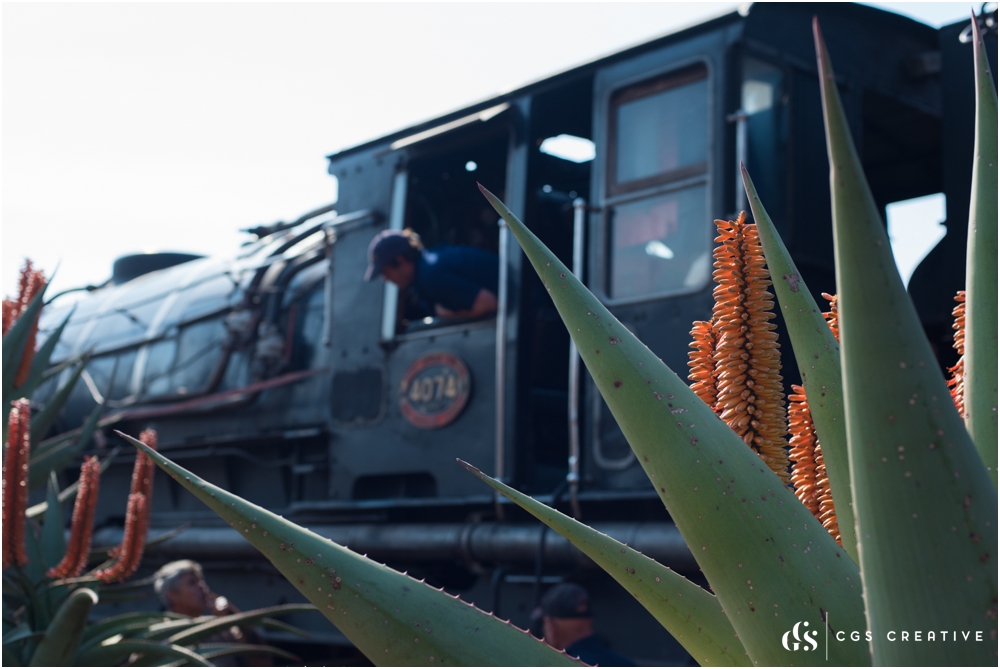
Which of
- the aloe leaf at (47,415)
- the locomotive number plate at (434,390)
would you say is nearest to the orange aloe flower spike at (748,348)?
the aloe leaf at (47,415)

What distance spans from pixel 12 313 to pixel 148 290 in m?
4.91

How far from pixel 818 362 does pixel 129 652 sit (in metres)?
1.66

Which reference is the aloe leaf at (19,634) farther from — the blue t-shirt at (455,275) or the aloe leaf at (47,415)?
the blue t-shirt at (455,275)

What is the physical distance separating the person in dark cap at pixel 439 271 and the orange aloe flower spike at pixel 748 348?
3.39 m

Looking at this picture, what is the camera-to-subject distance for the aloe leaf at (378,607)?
724 mm

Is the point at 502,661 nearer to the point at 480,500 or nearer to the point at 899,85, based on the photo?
the point at 480,500

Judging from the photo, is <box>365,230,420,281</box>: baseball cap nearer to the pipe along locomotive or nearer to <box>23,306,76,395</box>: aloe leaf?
the pipe along locomotive

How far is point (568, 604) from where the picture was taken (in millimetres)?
3080

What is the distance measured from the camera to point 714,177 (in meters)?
3.42

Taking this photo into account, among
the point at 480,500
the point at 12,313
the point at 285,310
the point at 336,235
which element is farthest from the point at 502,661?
the point at 285,310

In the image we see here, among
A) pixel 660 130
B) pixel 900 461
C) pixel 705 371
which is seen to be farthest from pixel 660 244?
pixel 900 461

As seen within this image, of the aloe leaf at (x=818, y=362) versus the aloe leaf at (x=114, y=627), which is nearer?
the aloe leaf at (x=818, y=362)

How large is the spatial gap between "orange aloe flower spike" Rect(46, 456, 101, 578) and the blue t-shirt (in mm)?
2405

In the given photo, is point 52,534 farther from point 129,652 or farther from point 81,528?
point 129,652
